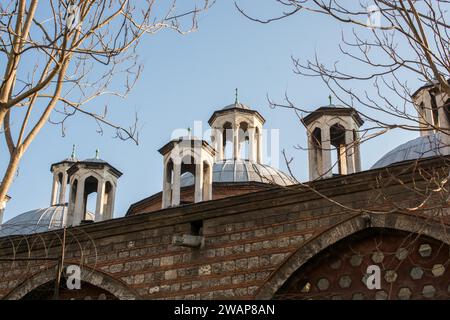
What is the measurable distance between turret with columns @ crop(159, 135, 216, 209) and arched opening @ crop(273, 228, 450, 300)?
4444 mm

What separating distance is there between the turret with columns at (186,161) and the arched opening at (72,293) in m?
2.81

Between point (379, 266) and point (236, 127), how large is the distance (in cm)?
1207

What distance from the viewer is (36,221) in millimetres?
25359

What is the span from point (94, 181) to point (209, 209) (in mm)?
6589

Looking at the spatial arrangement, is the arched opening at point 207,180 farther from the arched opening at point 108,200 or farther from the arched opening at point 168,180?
the arched opening at point 108,200

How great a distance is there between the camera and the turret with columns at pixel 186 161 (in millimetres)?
14859

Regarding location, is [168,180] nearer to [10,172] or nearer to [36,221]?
[10,172]

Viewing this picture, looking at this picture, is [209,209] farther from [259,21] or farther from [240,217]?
[259,21]

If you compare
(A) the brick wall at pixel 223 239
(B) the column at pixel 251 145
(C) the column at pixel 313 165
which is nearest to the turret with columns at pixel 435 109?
(A) the brick wall at pixel 223 239

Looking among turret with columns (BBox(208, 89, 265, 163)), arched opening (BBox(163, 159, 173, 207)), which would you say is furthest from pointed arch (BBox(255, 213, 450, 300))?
turret with columns (BBox(208, 89, 265, 163))

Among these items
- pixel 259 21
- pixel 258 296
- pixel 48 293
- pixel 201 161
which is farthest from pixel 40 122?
pixel 201 161

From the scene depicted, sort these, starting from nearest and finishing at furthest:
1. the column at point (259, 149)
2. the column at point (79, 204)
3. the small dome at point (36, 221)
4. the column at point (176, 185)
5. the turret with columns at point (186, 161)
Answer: the column at point (176, 185)
the turret with columns at point (186, 161)
the column at point (79, 204)
the column at point (259, 149)
the small dome at point (36, 221)

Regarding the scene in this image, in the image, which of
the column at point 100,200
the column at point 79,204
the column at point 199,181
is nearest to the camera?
the column at point 199,181

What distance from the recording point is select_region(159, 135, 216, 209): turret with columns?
14.9m
